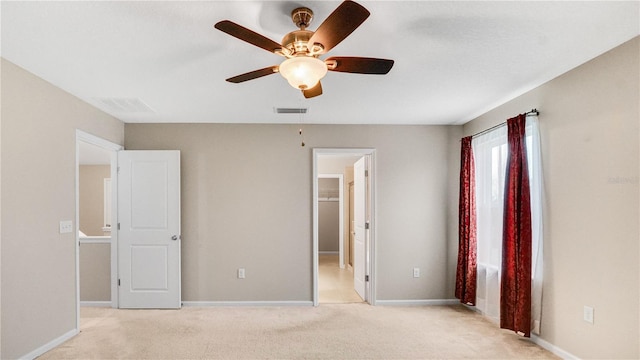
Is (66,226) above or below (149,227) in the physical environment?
above

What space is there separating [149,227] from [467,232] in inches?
154

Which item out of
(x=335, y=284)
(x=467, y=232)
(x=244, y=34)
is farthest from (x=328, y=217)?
(x=244, y=34)

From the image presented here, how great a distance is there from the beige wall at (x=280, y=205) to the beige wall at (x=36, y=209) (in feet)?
4.37

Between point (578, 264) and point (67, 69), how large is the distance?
430 centimetres

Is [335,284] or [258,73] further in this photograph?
[335,284]

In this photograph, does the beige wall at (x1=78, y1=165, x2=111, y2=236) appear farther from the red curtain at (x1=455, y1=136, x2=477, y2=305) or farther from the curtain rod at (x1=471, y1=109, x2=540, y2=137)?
the curtain rod at (x1=471, y1=109, x2=540, y2=137)

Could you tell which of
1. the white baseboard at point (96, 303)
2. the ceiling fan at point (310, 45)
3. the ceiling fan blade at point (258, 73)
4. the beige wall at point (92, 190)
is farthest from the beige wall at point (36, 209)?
the beige wall at point (92, 190)

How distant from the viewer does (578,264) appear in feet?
9.27

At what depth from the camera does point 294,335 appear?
3576mm

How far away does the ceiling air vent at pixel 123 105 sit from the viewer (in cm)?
363

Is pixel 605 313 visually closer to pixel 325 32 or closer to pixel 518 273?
pixel 518 273

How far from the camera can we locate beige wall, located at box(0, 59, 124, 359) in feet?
8.89

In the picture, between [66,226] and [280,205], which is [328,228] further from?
[66,226]

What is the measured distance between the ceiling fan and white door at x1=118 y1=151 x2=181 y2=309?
289cm
